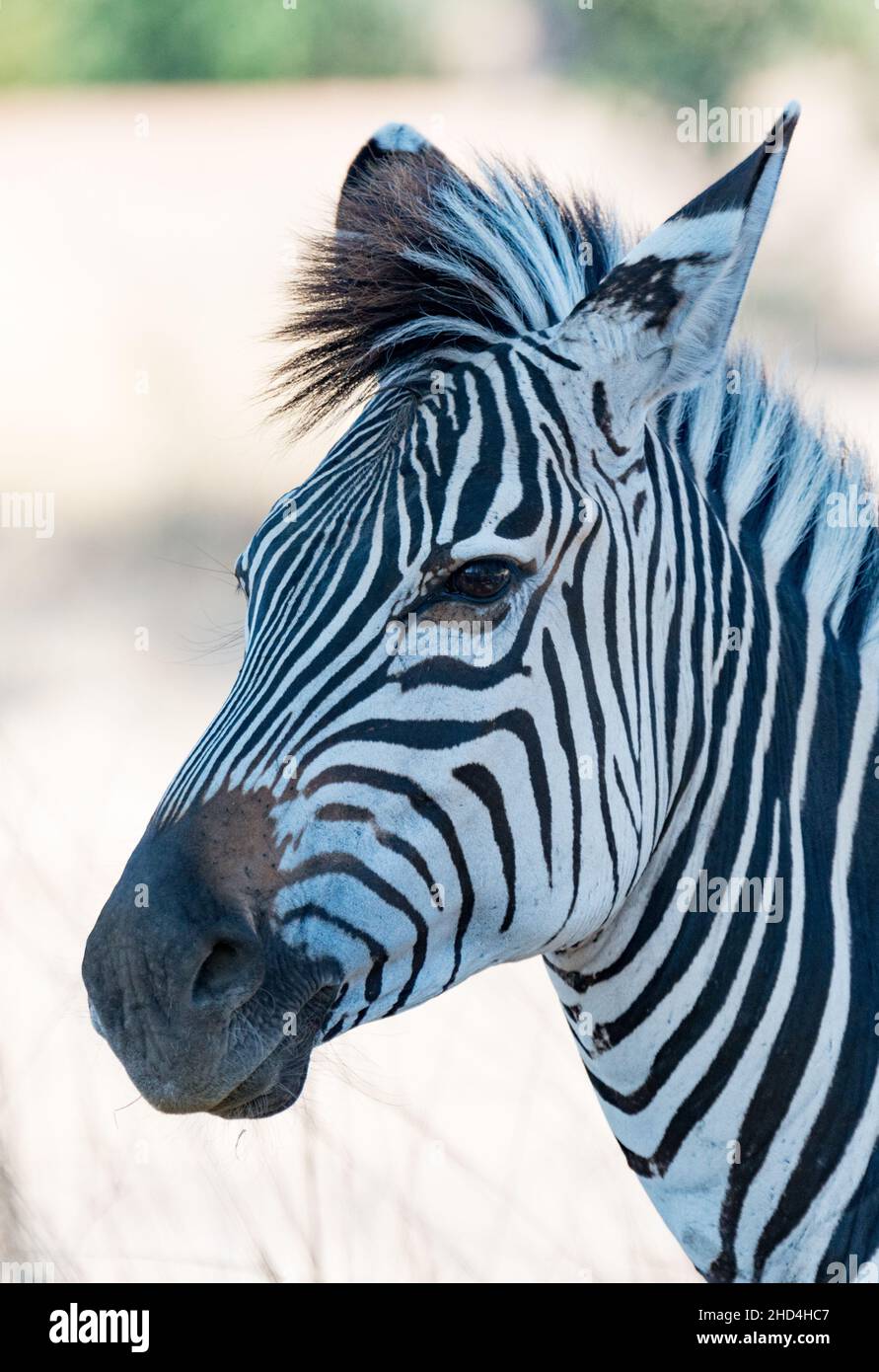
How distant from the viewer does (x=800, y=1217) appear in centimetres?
300

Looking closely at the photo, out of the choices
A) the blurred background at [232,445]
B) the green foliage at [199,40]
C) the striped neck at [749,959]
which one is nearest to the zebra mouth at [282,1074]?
the blurred background at [232,445]

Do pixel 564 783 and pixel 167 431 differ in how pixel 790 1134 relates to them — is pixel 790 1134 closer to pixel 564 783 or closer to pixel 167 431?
pixel 564 783

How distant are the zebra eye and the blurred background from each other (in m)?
0.94

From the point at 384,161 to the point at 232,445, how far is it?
8647 mm

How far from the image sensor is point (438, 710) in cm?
275

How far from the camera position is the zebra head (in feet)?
8.66

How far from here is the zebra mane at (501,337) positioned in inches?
128

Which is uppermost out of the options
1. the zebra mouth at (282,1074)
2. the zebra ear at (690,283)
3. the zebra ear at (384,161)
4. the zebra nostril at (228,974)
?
the zebra ear at (384,161)

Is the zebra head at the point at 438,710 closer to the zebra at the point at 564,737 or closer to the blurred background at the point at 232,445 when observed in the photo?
the zebra at the point at 564,737

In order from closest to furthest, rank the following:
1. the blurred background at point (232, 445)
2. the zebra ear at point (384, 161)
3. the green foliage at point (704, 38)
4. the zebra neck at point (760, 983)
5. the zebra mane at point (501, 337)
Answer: the zebra neck at point (760, 983) < the zebra mane at point (501, 337) < the zebra ear at point (384, 161) < the blurred background at point (232, 445) < the green foliage at point (704, 38)

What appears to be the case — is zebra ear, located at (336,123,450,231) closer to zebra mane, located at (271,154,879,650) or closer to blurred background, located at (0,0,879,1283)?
zebra mane, located at (271,154,879,650)

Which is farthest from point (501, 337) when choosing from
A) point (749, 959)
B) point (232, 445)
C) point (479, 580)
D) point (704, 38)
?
point (704, 38)

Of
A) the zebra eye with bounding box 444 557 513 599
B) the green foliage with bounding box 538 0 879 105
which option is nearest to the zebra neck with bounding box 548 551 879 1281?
A: the zebra eye with bounding box 444 557 513 599
